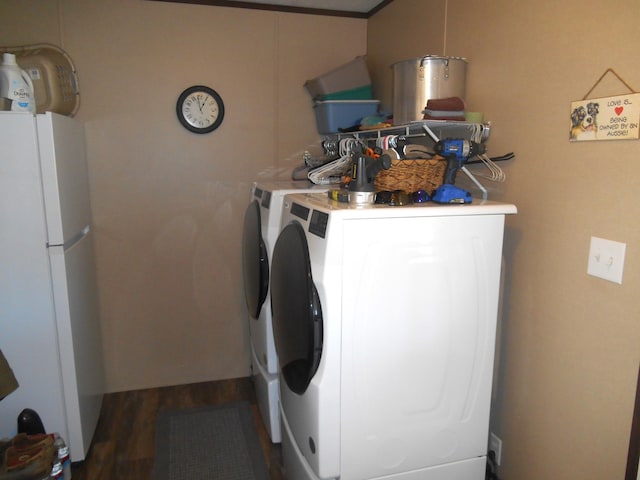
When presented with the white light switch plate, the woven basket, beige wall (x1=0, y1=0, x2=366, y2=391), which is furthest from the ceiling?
the white light switch plate

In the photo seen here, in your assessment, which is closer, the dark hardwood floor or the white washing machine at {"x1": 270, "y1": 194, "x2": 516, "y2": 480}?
the white washing machine at {"x1": 270, "y1": 194, "x2": 516, "y2": 480}

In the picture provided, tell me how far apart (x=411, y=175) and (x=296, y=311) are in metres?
0.65

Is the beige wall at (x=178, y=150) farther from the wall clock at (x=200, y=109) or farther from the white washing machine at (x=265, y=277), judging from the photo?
the white washing machine at (x=265, y=277)

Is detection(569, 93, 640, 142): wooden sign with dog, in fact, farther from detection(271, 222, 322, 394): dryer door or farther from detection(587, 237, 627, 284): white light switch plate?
detection(271, 222, 322, 394): dryer door

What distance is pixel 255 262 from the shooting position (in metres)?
2.37

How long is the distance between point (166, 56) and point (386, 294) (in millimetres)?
2204

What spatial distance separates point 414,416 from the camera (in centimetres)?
164

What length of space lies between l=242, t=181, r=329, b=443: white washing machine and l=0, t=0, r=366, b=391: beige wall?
0.60 meters

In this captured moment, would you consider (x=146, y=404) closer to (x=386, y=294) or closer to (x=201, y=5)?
(x=386, y=294)

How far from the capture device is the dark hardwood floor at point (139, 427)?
2322 millimetres

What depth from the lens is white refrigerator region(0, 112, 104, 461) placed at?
2014mm

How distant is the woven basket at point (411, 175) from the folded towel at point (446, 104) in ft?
0.75

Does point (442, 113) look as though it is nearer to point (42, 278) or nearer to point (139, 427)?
point (42, 278)

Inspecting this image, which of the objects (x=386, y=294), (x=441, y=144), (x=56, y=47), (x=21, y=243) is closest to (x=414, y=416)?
(x=386, y=294)
